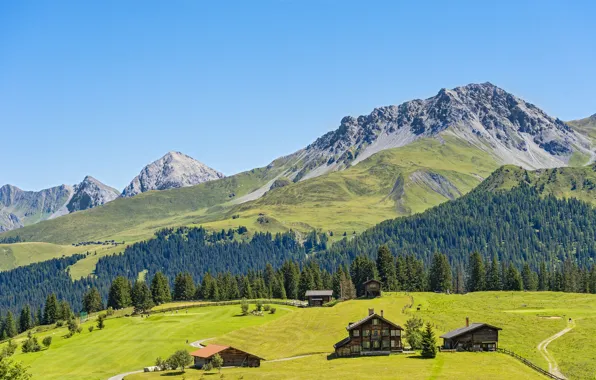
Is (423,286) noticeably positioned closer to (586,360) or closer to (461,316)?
(461,316)

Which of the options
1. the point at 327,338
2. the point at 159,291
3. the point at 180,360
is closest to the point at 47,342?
the point at 180,360

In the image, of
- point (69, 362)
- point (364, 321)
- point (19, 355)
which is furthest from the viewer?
point (19, 355)

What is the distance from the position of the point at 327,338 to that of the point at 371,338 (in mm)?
12355

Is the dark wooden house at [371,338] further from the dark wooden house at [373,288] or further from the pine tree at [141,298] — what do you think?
the pine tree at [141,298]

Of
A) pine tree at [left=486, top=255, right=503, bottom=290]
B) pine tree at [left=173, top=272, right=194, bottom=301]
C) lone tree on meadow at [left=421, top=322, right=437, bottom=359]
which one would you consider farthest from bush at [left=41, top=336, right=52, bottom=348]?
pine tree at [left=486, top=255, right=503, bottom=290]

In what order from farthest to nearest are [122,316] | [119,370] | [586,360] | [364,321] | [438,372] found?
[122,316], [119,370], [364,321], [586,360], [438,372]

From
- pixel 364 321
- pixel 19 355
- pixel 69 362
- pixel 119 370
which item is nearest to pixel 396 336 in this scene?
pixel 364 321

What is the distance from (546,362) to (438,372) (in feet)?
67.4

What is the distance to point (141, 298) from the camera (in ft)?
606

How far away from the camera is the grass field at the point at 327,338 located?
8819 cm

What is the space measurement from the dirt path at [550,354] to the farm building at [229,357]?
4569 centimetres

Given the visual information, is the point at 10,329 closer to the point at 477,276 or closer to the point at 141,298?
the point at 141,298

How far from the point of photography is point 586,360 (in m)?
90.2

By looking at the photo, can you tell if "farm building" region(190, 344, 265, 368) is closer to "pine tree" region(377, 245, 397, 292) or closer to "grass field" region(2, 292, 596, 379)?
"grass field" region(2, 292, 596, 379)
